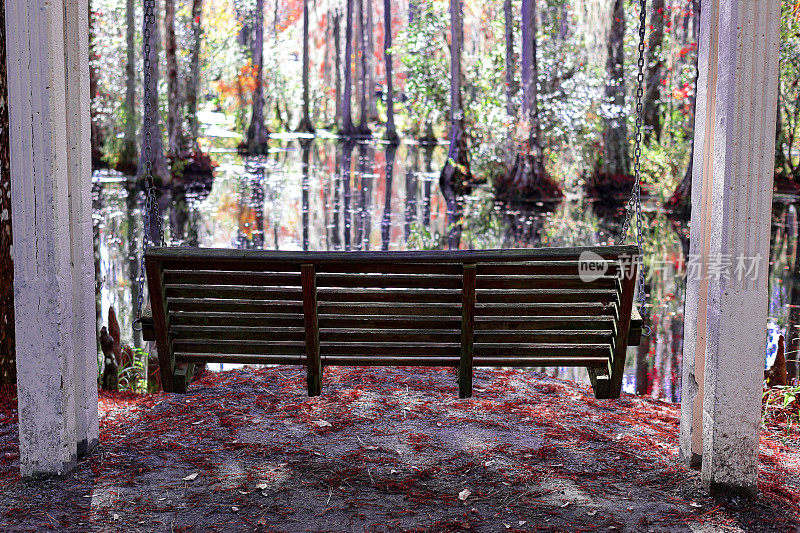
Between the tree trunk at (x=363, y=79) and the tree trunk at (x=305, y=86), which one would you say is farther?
the tree trunk at (x=305, y=86)

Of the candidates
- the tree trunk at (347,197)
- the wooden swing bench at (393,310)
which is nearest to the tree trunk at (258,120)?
the tree trunk at (347,197)

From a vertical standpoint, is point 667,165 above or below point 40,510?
above

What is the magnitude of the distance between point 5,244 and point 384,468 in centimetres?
276

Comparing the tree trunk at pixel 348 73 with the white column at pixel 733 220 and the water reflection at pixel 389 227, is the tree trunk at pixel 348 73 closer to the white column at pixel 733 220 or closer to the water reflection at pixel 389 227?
the water reflection at pixel 389 227

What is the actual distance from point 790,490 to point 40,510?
3.18 metres

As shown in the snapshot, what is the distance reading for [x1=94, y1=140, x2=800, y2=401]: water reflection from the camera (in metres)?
8.54

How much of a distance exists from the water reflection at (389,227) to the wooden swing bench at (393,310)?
224 centimetres

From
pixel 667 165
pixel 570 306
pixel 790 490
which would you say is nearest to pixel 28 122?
pixel 570 306

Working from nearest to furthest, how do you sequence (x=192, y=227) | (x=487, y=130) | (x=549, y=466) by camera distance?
(x=549, y=466)
(x=192, y=227)
(x=487, y=130)

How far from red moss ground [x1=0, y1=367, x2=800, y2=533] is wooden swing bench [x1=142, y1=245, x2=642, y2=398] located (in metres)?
0.36

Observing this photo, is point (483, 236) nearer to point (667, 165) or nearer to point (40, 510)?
point (667, 165)

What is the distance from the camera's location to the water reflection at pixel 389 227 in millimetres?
8539

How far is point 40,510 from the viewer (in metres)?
3.73

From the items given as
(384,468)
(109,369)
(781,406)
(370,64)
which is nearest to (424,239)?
(109,369)
